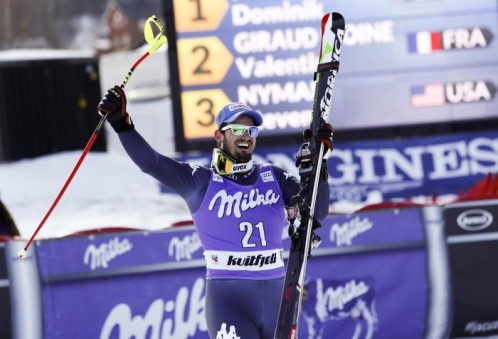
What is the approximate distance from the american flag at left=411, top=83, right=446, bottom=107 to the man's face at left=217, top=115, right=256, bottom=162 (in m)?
5.65

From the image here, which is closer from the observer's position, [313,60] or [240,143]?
Answer: [240,143]

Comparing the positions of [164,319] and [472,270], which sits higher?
[472,270]

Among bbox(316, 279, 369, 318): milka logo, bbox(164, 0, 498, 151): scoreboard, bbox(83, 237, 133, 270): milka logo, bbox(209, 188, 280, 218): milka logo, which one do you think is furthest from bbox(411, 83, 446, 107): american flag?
bbox(209, 188, 280, 218): milka logo

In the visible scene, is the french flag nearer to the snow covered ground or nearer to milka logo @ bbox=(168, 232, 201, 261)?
milka logo @ bbox=(168, 232, 201, 261)

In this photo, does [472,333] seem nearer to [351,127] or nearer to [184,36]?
[351,127]

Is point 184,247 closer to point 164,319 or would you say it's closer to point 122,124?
point 164,319

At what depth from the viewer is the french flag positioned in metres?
11.0

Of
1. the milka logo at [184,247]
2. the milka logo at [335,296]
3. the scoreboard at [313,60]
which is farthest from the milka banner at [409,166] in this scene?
the milka logo at [184,247]

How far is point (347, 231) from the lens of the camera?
8.07m

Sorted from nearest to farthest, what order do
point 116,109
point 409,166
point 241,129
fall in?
point 116,109 < point 241,129 < point 409,166

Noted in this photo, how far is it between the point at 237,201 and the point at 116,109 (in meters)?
0.81

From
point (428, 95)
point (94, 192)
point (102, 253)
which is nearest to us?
point (102, 253)

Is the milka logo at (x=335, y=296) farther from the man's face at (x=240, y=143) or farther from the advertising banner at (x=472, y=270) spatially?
the man's face at (x=240, y=143)

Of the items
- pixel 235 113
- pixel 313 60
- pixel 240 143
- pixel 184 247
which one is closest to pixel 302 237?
pixel 240 143
